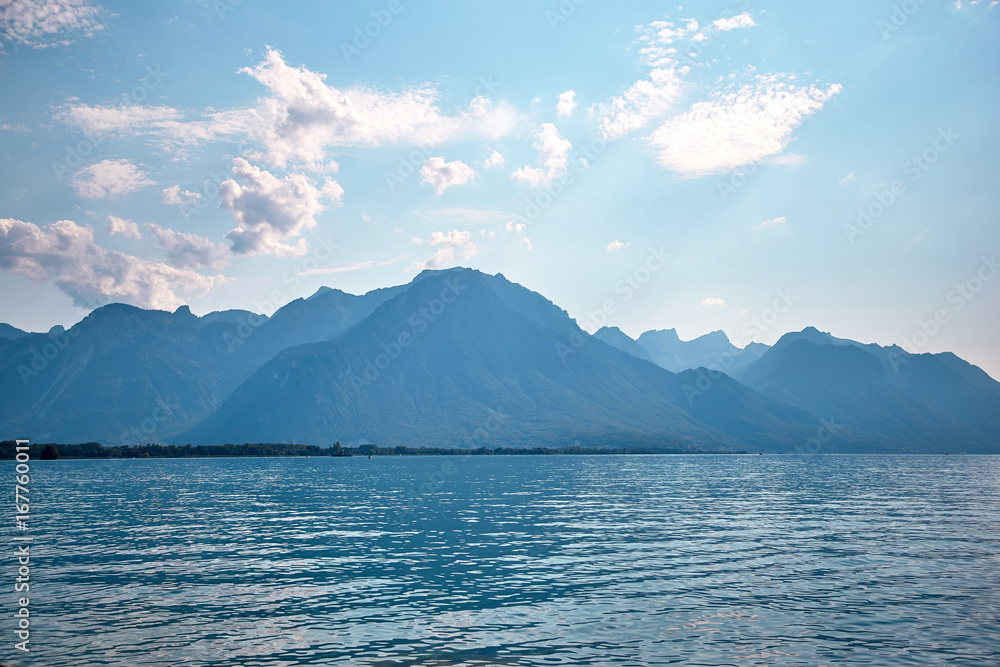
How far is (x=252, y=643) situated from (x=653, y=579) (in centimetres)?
2635

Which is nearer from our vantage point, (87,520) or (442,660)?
(442,660)

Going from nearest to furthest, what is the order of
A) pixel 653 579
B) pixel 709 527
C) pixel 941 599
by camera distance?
pixel 941 599
pixel 653 579
pixel 709 527

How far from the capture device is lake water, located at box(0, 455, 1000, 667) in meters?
31.1

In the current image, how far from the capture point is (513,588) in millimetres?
43344

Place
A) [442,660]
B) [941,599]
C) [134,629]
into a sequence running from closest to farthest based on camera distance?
[442,660] → [134,629] → [941,599]

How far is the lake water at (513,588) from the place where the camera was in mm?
31125

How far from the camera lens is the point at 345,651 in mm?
30672

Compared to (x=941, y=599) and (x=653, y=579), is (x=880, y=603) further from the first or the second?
(x=653, y=579)

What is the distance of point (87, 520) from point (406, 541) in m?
45.5

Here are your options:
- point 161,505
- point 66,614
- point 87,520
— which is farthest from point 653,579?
point 161,505

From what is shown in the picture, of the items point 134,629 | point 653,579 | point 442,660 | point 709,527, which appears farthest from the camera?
point 709,527

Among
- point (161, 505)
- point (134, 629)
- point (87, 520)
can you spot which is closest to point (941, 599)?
point (134, 629)

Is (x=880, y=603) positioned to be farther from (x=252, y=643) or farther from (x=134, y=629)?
(x=134, y=629)

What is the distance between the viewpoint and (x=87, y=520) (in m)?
82.2
